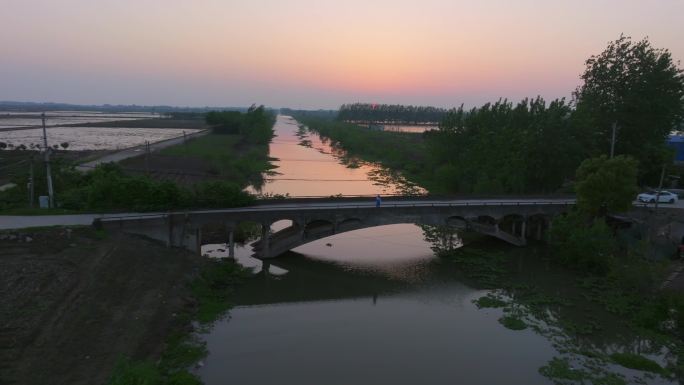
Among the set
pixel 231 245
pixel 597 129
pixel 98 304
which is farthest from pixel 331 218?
pixel 597 129

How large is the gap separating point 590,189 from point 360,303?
22364 mm

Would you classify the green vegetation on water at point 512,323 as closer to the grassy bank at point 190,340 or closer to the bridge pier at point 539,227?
the grassy bank at point 190,340

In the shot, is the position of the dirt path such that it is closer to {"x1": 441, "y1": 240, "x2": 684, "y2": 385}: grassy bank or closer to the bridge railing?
the bridge railing

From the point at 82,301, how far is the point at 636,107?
58766 mm

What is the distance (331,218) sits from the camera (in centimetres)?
3484

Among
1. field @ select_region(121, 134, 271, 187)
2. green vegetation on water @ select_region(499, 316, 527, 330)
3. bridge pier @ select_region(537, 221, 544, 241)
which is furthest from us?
field @ select_region(121, 134, 271, 187)

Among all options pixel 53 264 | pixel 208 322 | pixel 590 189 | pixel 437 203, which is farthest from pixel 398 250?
pixel 53 264

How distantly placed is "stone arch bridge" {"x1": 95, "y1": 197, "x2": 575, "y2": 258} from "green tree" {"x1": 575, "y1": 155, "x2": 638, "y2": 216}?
450 cm

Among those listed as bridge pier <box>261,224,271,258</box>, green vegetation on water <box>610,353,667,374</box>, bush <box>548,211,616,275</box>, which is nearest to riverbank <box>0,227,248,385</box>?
bridge pier <box>261,224,271,258</box>

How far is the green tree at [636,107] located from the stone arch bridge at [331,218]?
15425 millimetres

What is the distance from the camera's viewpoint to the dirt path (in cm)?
1830

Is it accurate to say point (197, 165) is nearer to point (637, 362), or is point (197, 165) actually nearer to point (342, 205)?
point (342, 205)

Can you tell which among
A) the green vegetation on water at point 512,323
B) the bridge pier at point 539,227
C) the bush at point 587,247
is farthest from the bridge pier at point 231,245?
the bridge pier at point 539,227

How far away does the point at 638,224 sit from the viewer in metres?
38.8
